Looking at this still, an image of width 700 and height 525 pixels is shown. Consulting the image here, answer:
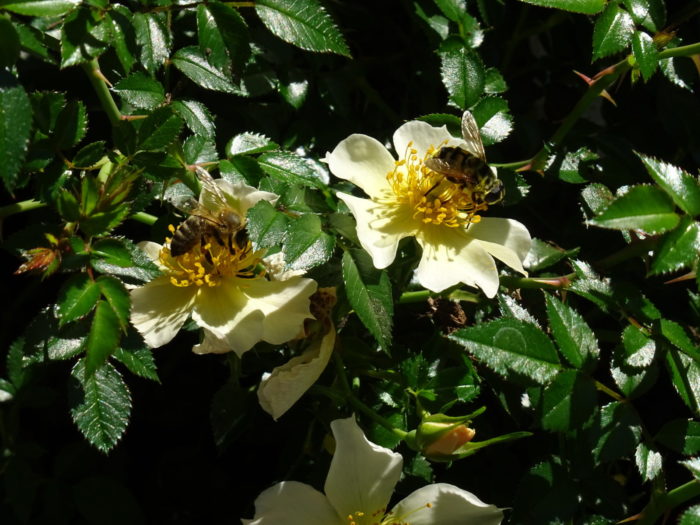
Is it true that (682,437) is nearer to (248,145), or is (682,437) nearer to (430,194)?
(430,194)

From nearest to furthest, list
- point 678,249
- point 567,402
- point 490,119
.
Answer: point 678,249 → point 567,402 → point 490,119

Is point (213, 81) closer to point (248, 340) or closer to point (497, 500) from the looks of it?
point (248, 340)

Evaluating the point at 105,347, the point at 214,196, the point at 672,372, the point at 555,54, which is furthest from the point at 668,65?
the point at 105,347

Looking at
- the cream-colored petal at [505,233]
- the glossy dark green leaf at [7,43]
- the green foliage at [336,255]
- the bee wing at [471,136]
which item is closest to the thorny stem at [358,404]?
the green foliage at [336,255]

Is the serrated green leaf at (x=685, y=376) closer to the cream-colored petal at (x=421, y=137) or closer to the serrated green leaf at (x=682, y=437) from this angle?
the serrated green leaf at (x=682, y=437)

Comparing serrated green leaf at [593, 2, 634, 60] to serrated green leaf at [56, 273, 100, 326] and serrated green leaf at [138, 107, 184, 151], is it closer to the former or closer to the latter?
serrated green leaf at [138, 107, 184, 151]

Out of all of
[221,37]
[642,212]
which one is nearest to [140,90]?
[221,37]

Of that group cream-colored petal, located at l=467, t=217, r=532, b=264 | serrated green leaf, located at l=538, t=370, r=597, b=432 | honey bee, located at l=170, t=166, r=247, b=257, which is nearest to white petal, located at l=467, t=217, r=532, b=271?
cream-colored petal, located at l=467, t=217, r=532, b=264
